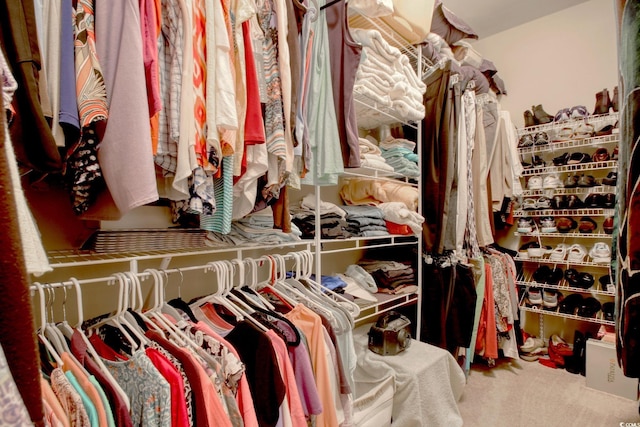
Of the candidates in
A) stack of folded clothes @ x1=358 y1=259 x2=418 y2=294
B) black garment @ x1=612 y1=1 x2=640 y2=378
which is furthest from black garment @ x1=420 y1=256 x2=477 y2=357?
black garment @ x1=612 y1=1 x2=640 y2=378

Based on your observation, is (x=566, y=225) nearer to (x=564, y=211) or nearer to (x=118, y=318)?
(x=564, y=211)

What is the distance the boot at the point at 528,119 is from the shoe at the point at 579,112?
26 centimetres

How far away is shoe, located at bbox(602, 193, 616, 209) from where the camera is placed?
216 centimetres

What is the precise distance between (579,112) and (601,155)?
1.19ft

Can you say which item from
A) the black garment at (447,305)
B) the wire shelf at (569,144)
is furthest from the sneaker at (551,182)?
the black garment at (447,305)

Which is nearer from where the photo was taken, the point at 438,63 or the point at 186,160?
the point at 186,160

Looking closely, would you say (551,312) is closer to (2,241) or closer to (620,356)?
(620,356)

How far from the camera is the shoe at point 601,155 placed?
2.28 m

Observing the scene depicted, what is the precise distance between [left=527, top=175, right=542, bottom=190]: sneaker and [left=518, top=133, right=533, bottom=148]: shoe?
0.88ft

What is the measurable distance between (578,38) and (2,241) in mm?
3592

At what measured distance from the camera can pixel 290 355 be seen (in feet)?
3.10

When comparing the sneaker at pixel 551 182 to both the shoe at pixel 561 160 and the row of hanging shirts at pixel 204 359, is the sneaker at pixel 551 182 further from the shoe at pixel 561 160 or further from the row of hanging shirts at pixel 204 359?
the row of hanging shirts at pixel 204 359

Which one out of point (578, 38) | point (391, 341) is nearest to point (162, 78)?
point (391, 341)

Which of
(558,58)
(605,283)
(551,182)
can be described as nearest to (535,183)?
(551,182)
